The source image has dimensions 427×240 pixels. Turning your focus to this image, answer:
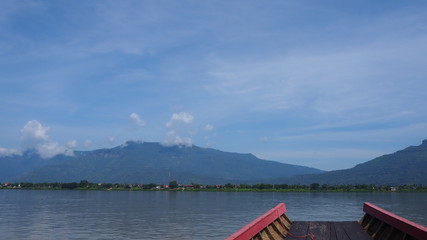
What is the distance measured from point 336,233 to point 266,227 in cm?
333

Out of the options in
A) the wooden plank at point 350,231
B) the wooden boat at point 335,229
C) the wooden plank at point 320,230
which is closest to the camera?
Result: the wooden boat at point 335,229

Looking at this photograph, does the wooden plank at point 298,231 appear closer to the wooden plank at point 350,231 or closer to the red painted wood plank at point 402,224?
the wooden plank at point 350,231

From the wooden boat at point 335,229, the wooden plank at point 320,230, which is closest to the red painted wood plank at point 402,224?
the wooden boat at point 335,229

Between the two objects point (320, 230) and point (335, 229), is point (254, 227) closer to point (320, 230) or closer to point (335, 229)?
point (320, 230)

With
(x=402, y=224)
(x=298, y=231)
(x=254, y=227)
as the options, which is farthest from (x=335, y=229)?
(x=254, y=227)

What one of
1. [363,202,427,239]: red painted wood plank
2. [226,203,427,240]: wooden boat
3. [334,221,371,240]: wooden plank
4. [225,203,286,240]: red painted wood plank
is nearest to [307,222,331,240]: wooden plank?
[226,203,427,240]: wooden boat

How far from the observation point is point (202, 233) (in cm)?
4875

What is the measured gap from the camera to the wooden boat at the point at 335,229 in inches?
446

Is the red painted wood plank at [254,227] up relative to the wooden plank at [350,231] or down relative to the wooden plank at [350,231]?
up

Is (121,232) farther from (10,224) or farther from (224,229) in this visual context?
(10,224)

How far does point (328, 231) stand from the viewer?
15.7 metres

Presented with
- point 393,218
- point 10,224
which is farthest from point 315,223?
point 10,224

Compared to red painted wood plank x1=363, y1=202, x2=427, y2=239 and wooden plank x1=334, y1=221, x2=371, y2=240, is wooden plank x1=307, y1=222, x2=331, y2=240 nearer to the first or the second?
wooden plank x1=334, y1=221, x2=371, y2=240

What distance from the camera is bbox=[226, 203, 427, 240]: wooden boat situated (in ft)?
37.1
